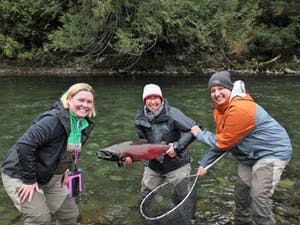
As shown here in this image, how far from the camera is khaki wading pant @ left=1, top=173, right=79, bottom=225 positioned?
4.25 metres

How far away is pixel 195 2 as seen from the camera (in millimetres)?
24531

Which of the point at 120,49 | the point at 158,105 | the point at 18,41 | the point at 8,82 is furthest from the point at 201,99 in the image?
the point at 18,41

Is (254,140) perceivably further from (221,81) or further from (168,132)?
(168,132)

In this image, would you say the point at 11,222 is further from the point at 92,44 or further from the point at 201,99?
the point at 92,44

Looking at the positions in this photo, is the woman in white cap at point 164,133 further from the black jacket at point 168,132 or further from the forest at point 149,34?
the forest at point 149,34

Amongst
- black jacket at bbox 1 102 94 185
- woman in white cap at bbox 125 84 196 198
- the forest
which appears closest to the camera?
black jacket at bbox 1 102 94 185

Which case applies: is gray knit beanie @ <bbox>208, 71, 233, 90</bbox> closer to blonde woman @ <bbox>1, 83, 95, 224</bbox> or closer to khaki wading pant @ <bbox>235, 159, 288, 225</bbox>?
khaki wading pant @ <bbox>235, 159, 288, 225</bbox>

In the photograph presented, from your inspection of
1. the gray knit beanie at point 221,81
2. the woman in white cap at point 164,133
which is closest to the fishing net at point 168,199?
the woman in white cap at point 164,133

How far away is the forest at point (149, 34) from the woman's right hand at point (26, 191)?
711 inches

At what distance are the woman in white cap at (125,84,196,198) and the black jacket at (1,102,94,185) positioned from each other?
1156mm

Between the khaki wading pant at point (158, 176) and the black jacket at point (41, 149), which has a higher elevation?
the black jacket at point (41, 149)

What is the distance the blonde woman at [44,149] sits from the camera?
4.06 meters

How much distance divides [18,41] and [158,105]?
23636 mm

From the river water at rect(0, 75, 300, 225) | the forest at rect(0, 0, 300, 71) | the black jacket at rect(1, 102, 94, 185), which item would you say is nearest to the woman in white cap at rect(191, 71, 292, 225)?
the river water at rect(0, 75, 300, 225)
